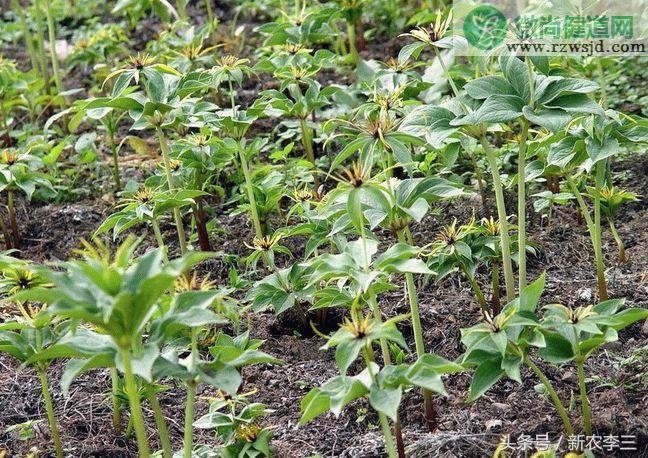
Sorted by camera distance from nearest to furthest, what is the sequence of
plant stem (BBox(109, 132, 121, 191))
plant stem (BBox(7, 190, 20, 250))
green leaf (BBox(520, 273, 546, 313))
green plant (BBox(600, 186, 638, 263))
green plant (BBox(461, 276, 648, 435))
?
green plant (BBox(461, 276, 648, 435)) → green leaf (BBox(520, 273, 546, 313)) → green plant (BBox(600, 186, 638, 263)) → plant stem (BBox(7, 190, 20, 250)) → plant stem (BBox(109, 132, 121, 191))

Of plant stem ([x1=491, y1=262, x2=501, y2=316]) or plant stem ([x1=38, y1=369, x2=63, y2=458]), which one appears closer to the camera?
plant stem ([x1=38, y1=369, x2=63, y2=458])

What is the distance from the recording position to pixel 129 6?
15.6 ft

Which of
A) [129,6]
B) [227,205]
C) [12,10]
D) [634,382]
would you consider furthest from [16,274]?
[12,10]

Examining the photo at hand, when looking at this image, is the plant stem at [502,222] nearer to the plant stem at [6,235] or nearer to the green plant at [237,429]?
the green plant at [237,429]

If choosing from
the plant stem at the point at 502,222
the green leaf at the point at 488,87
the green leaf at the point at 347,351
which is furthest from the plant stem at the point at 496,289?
the green leaf at the point at 347,351

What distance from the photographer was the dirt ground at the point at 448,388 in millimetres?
2338

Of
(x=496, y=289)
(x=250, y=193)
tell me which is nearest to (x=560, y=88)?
(x=496, y=289)

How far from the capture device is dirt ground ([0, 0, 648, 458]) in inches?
92.0

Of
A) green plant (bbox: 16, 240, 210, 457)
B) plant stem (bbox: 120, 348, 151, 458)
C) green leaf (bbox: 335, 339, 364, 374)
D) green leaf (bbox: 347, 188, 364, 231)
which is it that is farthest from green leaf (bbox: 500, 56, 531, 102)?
plant stem (bbox: 120, 348, 151, 458)
